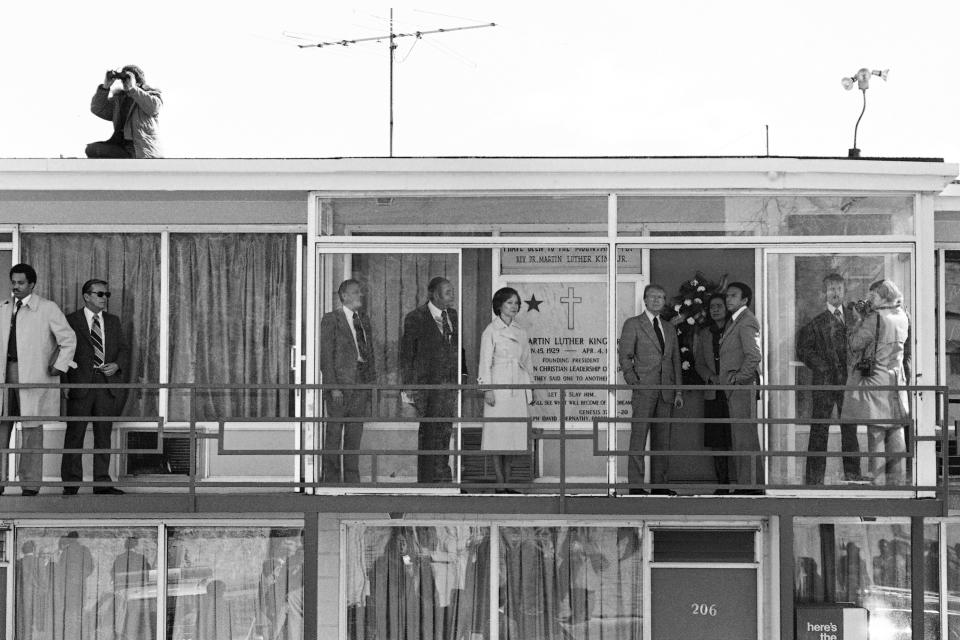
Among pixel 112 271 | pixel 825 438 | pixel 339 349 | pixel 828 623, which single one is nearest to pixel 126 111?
pixel 112 271

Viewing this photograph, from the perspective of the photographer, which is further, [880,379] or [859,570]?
[859,570]

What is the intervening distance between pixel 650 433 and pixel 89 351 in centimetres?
459

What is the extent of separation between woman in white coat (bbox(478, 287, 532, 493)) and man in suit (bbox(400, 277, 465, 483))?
0.87 ft

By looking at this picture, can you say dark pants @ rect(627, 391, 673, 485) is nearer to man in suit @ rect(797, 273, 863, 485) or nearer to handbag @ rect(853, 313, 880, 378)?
man in suit @ rect(797, 273, 863, 485)

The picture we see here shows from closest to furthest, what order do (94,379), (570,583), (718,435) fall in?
(718,435), (94,379), (570,583)

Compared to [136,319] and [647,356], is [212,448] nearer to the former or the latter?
[136,319]

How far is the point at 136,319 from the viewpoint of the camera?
11.0 meters

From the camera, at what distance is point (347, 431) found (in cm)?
1015

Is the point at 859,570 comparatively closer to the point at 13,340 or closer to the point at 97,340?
the point at 97,340

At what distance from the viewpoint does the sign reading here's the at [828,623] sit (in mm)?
10602

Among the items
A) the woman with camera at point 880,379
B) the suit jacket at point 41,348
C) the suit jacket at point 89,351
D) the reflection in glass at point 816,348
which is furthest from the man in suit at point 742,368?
the suit jacket at point 41,348

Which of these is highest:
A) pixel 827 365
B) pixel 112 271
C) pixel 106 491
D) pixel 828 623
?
pixel 112 271

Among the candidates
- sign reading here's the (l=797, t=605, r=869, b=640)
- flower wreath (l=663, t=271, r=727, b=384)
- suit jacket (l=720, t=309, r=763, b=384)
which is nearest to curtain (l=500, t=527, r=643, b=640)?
sign reading here's the (l=797, t=605, r=869, b=640)

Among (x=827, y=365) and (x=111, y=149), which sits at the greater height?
(x=111, y=149)
